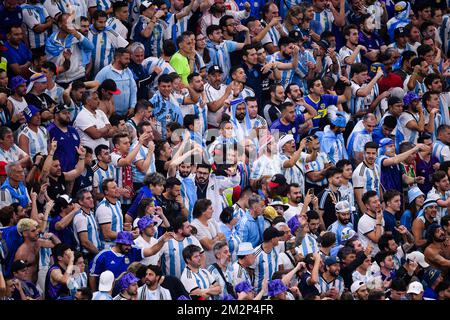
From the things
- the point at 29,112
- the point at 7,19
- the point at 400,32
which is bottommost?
the point at 400,32

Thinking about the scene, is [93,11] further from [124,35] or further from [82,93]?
[82,93]

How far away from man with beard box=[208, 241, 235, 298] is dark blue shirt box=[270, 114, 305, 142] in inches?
129

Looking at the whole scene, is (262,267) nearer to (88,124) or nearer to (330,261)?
(330,261)

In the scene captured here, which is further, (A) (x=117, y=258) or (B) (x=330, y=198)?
(B) (x=330, y=198)

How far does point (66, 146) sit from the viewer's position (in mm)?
17953

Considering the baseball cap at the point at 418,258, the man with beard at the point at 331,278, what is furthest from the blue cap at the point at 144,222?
the baseball cap at the point at 418,258

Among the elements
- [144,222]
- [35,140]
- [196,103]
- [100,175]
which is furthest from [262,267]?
[196,103]

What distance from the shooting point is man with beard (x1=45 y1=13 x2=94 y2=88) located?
1936 centimetres

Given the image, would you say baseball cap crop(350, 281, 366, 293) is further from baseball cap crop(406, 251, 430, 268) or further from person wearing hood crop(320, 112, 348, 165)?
person wearing hood crop(320, 112, 348, 165)

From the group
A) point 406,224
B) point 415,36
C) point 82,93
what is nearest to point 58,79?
point 82,93

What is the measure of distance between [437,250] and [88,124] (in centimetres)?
466

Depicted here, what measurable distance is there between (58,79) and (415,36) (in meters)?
6.38

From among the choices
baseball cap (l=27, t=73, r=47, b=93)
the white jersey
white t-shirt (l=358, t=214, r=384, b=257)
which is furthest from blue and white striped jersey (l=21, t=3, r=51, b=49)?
white t-shirt (l=358, t=214, r=384, b=257)

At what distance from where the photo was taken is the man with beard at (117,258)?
1639 centimetres
